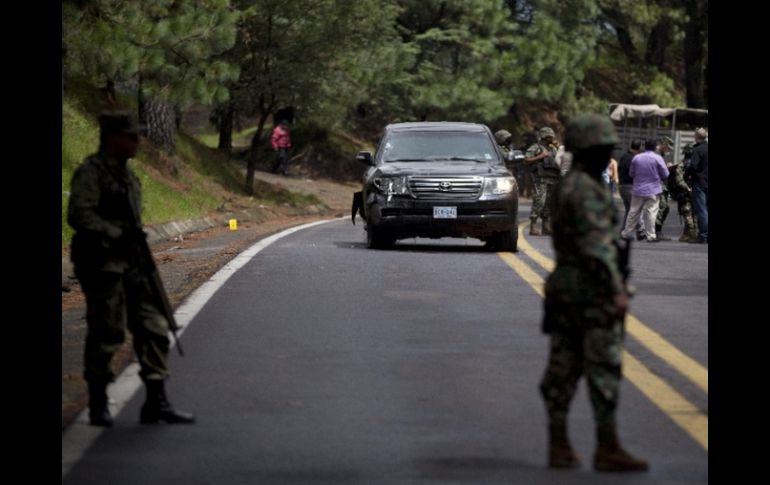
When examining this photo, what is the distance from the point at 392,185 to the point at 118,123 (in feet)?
44.2

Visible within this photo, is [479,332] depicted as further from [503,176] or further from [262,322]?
[503,176]

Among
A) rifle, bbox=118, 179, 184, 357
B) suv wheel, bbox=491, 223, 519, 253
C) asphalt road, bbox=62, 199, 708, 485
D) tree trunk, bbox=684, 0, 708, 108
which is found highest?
tree trunk, bbox=684, 0, 708, 108

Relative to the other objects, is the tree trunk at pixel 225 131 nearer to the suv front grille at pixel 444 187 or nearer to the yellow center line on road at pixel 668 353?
the suv front grille at pixel 444 187

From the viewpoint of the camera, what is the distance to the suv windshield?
23.2 meters

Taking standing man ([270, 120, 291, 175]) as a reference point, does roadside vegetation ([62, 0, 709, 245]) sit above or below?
above

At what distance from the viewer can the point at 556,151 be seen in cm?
2714

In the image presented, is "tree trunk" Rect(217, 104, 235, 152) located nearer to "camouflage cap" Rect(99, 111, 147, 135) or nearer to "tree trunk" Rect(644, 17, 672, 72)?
"tree trunk" Rect(644, 17, 672, 72)

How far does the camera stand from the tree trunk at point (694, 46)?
207 ft

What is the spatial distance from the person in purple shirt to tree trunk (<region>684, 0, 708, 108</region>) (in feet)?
119

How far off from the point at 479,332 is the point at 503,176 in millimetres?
8711

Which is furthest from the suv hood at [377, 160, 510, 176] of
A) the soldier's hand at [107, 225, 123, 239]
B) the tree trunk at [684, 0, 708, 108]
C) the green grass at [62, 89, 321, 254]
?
the tree trunk at [684, 0, 708, 108]
